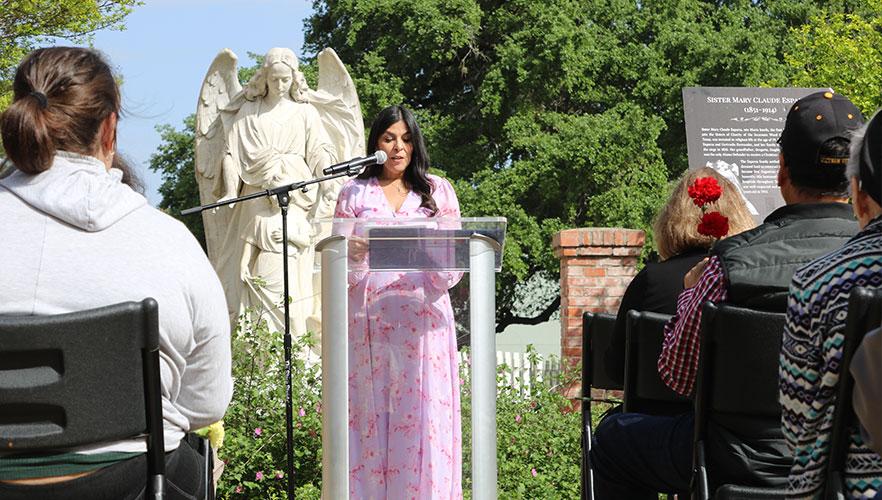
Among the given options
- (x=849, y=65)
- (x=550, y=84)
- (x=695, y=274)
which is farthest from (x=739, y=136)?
(x=550, y=84)

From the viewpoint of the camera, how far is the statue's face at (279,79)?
314 inches

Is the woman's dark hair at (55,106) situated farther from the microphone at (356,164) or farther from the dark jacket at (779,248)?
the microphone at (356,164)

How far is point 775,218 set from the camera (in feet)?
8.27

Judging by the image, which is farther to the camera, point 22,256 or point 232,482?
point 232,482

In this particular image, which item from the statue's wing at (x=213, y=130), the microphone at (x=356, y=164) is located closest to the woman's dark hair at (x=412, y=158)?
the microphone at (x=356, y=164)

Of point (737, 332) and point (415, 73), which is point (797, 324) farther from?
point (415, 73)

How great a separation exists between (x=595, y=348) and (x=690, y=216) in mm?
572

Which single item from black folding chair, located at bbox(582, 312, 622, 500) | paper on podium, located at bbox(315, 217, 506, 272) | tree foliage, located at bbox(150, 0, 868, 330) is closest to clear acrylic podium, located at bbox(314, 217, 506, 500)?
paper on podium, located at bbox(315, 217, 506, 272)

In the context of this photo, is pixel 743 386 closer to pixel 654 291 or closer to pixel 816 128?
pixel 816 128

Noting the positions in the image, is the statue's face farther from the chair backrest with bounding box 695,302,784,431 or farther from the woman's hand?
the chair backrest with bounding box 695,302,784,431

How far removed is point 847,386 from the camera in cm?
163

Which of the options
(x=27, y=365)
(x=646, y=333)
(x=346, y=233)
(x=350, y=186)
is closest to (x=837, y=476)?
(x=646, y=333)

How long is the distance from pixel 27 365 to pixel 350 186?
2203 mm

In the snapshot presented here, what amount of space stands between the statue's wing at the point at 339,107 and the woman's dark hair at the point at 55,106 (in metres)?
6.27
